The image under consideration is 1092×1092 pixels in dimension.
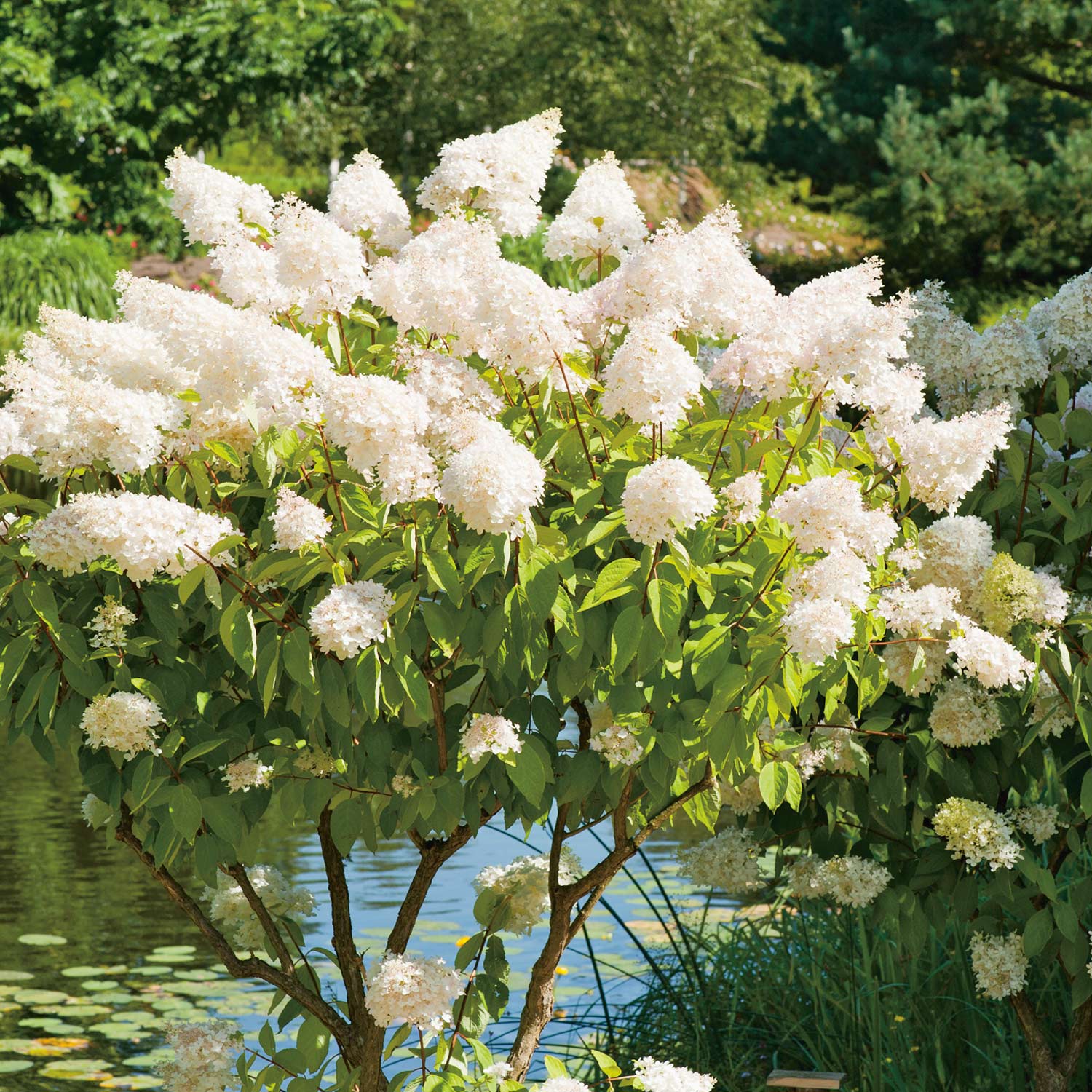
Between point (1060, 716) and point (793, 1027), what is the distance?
1.48 meters

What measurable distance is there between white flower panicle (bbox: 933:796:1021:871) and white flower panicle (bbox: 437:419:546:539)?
4.12 ft

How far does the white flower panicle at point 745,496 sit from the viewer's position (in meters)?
2.34

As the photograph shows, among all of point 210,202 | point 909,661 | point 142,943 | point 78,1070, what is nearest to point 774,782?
point 909,661

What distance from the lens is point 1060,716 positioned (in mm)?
2857

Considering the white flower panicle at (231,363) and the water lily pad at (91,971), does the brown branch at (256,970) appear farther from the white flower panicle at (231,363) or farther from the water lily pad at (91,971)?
the water lily pad at (91,971)

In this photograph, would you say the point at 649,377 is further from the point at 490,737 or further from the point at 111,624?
the point at 111,624

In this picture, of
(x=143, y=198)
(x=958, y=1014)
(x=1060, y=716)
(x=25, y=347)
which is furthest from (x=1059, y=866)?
(x=143, y=198)

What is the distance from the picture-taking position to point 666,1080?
2568 mm

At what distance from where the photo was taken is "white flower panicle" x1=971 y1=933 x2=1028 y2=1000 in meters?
3.12

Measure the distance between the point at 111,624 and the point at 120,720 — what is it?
0.58ft

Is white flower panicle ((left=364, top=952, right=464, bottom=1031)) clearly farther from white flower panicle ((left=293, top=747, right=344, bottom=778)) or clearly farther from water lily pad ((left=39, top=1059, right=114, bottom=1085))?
water lily pad ((left=39, top=1059, right=114, bottom=1085))

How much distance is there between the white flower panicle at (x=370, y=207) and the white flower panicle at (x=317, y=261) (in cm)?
30

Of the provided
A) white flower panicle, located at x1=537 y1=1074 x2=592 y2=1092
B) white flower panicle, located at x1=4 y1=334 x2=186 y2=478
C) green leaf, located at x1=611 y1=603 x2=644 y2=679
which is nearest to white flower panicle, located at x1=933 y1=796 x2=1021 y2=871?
white flower panicle, located at x1=537 y1=1074 x2=592 y2=1092

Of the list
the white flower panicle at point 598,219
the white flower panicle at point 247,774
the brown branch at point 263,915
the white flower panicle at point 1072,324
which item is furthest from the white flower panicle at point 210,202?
the white flower panicle at point 1072,324
